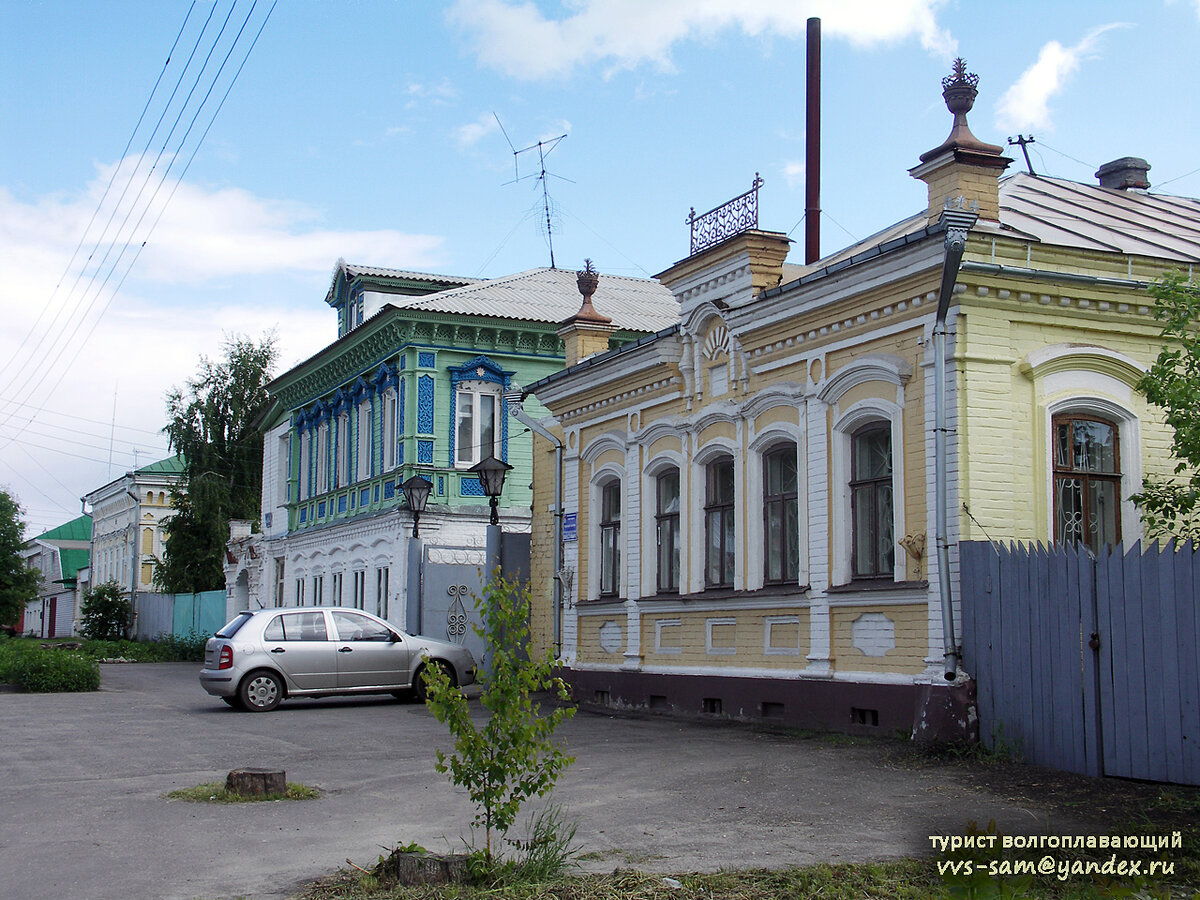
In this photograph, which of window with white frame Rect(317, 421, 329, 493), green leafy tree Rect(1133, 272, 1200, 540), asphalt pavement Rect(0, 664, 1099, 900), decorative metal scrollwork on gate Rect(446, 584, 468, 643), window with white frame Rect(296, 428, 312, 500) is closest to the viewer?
asphalt pavement Rect(0, 664, 1099, 900)

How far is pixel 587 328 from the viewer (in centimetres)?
2048

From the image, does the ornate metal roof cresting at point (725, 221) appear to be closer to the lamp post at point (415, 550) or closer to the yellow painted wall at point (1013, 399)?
the yellow painted wall at point (1013, 399)

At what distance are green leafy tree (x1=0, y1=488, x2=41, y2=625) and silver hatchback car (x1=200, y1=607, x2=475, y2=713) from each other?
5327 centimetres

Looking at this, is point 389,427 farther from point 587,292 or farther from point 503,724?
point 503,724

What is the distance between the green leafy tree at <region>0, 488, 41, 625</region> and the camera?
216 feet

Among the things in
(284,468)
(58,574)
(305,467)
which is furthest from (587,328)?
(58,574)

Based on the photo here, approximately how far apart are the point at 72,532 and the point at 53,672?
7390cm

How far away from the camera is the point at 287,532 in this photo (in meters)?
35.8

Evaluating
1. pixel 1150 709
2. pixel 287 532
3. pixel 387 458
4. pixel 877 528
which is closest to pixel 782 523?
pixel 877 528

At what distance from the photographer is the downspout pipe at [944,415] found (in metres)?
11.9

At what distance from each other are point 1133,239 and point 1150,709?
6263 mm

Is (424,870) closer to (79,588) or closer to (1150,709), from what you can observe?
(1150,709)

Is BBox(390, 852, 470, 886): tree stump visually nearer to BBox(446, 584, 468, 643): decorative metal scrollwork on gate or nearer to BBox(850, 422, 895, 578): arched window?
BBox(850, 422, 895, 578): arched window

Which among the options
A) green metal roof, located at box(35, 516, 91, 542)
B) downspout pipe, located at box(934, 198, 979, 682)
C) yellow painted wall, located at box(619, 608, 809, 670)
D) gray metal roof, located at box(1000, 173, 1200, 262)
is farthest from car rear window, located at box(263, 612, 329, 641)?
green metal roof, located at box(35, 516, 91, 542)
